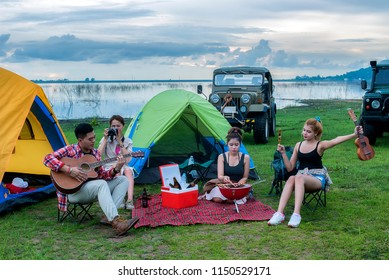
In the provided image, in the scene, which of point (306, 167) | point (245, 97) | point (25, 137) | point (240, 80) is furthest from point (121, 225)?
point (240, 80)

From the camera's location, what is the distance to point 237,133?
6.55 m

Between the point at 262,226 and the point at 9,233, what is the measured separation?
273 cm

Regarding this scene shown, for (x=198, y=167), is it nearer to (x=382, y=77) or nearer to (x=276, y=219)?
(x=276, y=219)

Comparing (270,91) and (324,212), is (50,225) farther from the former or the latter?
(270,91)

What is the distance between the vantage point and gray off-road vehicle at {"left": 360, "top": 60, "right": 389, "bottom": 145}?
11297mm

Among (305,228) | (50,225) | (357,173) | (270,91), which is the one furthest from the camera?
(270,91)

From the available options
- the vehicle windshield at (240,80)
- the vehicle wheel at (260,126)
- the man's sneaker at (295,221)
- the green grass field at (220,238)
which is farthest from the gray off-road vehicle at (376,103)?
the man's sneaker at (295,221)

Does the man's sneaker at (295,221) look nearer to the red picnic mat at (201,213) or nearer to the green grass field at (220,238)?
the green grass field at (220,238)

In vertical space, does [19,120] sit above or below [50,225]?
above

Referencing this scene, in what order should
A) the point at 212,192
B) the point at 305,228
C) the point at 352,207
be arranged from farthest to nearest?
1. the point at 212,192
2. the point at 352,207
3. the point at 305,228

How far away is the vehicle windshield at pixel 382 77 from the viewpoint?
39.8 ft

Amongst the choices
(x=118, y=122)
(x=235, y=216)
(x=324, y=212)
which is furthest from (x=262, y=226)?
(x=118, y=122)

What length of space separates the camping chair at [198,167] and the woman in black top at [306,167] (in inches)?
78.7

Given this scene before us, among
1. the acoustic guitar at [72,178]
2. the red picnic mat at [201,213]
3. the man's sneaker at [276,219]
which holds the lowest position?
the red picnic mat at [201,213]
